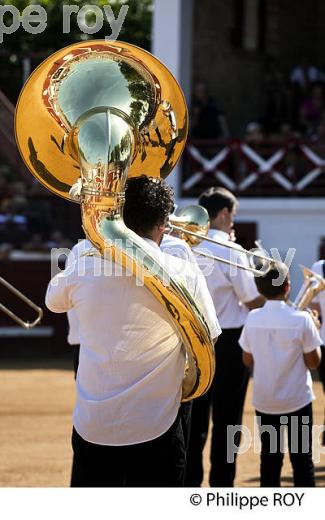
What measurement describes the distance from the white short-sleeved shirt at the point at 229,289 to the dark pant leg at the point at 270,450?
0.78 metres

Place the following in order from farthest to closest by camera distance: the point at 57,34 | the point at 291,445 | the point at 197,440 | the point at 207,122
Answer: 1. the point at 57,34
2. the point at 207,122
3. the point at 197,440
4. the point at 291,445

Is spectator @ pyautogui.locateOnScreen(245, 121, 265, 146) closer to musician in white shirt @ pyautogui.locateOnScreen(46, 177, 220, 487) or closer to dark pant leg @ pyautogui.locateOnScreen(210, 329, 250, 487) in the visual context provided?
dark pant leg @ pyautogui.locateOnScreen(210, 329, 250, 487)

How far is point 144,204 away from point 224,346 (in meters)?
2.52

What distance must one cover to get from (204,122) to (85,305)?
485 inches

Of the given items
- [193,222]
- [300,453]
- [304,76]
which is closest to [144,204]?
[193,222]

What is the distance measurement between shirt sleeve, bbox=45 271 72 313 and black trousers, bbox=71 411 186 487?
449mm

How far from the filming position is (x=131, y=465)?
4.00 meters

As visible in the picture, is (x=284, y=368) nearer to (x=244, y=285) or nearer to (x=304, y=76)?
(x=244, y=285)

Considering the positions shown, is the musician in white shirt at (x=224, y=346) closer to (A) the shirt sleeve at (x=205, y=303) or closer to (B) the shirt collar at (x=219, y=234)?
(B) the shirt collar at (x=219, y=234)

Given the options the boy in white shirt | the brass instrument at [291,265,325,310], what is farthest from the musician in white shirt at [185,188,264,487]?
the boy in white shirt

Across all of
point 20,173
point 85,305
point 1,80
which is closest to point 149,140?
point 85,305

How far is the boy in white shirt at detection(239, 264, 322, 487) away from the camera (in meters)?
5.59

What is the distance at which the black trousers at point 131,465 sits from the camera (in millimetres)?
3996

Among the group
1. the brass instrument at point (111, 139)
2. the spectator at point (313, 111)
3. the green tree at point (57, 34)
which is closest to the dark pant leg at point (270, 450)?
the brass instrument at point (111, 139)
